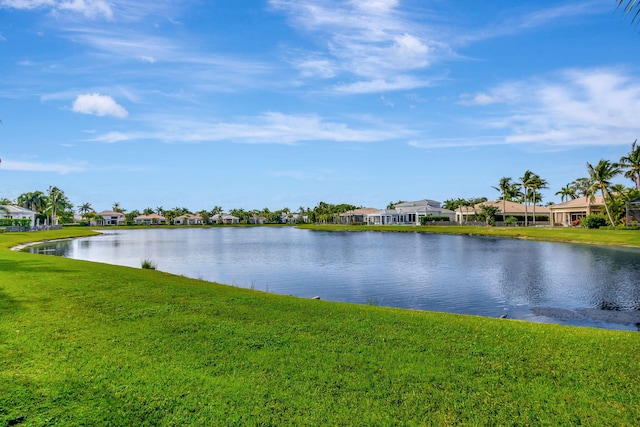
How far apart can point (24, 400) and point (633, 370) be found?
29.2 ft

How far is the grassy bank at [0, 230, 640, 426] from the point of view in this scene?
5.47 meters

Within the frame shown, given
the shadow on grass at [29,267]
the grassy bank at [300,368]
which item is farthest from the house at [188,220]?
the grassy bank at [300,368]

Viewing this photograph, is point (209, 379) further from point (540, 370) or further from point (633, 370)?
point (633, 370)

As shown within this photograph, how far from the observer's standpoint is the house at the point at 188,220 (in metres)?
164

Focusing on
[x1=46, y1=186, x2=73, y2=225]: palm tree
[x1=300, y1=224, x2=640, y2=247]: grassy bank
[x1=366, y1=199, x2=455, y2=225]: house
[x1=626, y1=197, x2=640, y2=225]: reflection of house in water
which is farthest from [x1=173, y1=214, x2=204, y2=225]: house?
[x1=626, y1=197, x2=640, y2=225]: reflection of house in water

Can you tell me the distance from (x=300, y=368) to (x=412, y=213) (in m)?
108

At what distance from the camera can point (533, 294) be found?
20.1m

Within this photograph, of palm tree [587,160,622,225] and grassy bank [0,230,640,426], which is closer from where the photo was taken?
grassy bank [0,230,640,426]

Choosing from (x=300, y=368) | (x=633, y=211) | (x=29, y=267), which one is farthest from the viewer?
(x=633, y=211)

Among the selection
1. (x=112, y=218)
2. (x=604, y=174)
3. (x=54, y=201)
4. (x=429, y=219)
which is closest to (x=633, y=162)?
(x=604, y=174)

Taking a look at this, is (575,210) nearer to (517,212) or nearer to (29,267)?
(517,212)

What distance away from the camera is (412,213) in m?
112

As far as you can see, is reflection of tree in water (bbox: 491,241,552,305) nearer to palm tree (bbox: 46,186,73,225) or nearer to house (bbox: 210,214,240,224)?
palm tree (bbox: 46,186,73,225)

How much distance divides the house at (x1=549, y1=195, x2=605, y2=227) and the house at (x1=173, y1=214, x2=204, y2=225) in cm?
12139
